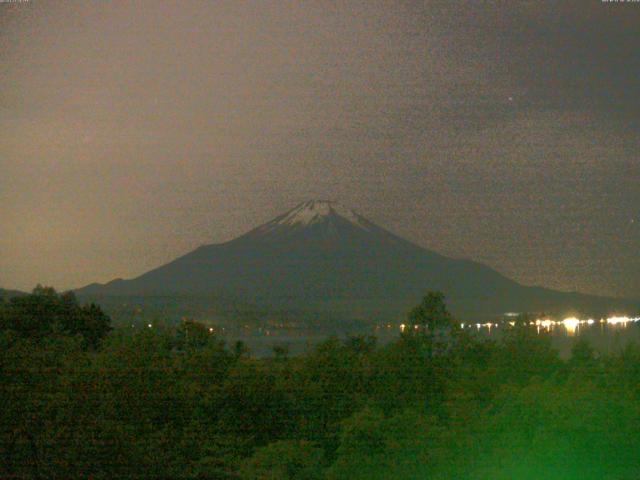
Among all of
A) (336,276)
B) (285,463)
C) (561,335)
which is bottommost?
(285,463)

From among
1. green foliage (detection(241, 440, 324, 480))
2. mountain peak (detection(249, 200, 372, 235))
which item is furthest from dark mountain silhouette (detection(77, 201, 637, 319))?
green foliage (detection(241, 440, 324, 480))

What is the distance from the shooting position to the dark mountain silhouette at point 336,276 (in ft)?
13.8

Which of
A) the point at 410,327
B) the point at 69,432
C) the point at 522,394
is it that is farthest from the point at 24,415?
the point at 522,394

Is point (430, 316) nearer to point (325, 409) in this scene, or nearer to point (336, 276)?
point (325, 409)

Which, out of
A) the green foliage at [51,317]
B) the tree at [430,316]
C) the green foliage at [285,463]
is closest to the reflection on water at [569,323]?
the tree at [430,316]

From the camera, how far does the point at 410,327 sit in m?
3.56

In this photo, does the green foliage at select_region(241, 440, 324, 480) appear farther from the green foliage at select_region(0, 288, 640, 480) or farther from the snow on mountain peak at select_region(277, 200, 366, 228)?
the snow on mountain peak at select_region(277, 200, 366, 228)

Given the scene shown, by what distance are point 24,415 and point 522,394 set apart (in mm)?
2117

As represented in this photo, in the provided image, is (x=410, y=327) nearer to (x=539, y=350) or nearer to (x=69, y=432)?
(x=539, y=350)

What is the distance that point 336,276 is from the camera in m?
6.07

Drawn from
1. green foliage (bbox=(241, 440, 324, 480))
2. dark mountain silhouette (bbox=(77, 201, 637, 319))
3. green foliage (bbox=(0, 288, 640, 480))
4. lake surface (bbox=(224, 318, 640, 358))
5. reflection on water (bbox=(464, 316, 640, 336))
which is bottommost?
green foliage (bbox=(241, 440, 324, 480))

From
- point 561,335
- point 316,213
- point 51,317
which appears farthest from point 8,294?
point 561,335

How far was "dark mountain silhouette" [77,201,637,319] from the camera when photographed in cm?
420

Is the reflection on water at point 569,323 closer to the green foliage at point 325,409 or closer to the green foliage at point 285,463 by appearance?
the green foliage at point 325,409
